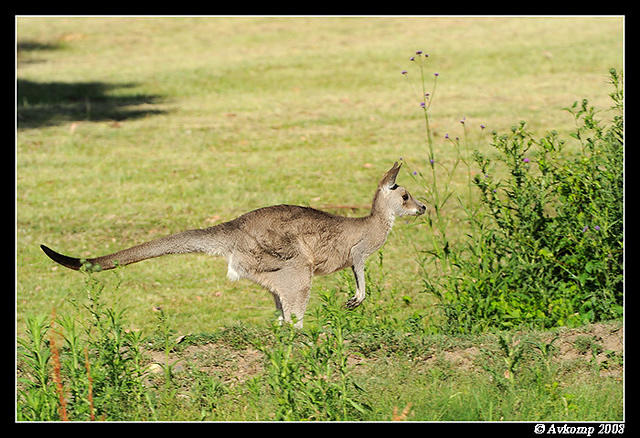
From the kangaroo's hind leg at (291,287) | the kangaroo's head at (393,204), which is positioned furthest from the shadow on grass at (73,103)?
the kangaroo's hind leg at (291,287)

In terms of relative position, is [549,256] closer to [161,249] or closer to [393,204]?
[393,204]

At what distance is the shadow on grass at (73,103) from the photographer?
1562cm

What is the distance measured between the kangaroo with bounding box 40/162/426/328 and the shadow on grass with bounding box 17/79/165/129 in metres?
9.51

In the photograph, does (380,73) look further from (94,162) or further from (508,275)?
(508,275)

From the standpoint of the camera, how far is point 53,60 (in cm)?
2028

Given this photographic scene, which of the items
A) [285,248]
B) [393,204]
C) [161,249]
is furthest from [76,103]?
[161,249]

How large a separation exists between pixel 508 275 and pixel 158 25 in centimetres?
1789

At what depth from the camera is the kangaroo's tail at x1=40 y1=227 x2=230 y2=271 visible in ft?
19.1

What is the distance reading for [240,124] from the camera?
49.3 feet

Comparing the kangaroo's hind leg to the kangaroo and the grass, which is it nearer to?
the kangaroo

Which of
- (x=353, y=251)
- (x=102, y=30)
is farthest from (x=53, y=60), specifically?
(x=353, y=251)

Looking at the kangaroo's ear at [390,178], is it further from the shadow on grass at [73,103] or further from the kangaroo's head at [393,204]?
the shadow on grass at [73,103]

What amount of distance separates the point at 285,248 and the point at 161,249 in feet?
2.95

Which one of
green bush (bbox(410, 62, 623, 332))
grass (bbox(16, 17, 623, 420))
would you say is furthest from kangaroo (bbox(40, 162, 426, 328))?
green bush (bbox(410, 62, 623, 332))
